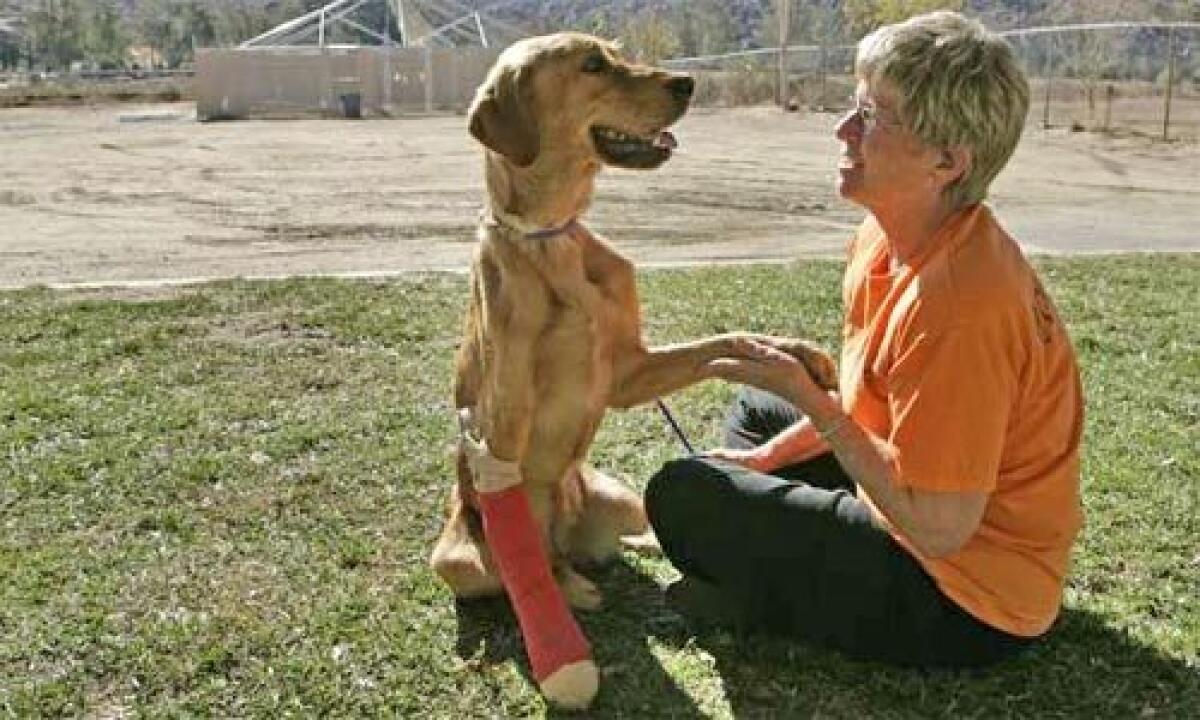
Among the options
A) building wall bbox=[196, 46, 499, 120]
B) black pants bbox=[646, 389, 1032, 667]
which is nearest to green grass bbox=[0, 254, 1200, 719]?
black pants bbox=[646, 389, 1032, 667]

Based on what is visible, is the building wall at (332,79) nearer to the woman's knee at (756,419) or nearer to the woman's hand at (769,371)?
the woman's knee at (756,419)

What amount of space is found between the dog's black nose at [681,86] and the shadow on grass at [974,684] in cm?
139

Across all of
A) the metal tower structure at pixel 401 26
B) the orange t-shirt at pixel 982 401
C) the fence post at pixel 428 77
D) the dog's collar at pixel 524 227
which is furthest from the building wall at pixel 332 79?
the orange t-shirt at pixel 982 401

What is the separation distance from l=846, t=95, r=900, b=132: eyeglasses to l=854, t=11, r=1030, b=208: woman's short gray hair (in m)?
0.04

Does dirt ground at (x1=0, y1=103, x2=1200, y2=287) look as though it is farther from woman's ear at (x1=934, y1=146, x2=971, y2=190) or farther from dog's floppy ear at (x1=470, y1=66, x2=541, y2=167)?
woman's ear at (x1=934, y1=146, x2=971, y2=190)

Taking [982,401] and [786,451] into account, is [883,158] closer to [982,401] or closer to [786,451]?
[982,401]

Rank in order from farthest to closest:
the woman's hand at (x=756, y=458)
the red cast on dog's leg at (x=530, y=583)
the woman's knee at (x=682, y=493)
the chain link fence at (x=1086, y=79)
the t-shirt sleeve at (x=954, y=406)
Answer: the chain link fence at (x=1086, y=79) < the woman's hand at (x=756, y=458) < the woman's knee at (x=682, y=493) < the red cast on dog's leg at (x=530, y=583) < the t-shirt sleeve at (x=954, y=406)

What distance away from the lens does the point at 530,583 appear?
3.26 metres

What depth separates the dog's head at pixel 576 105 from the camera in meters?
3.27

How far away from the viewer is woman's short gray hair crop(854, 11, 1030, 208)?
272cm

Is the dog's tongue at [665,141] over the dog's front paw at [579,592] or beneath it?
over

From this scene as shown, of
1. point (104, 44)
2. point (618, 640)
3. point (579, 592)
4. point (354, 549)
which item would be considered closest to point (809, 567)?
point (618, 640)

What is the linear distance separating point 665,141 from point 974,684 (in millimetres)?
1520

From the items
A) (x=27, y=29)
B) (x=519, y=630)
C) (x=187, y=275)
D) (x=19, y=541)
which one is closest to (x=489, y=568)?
(x=519, y=630)
